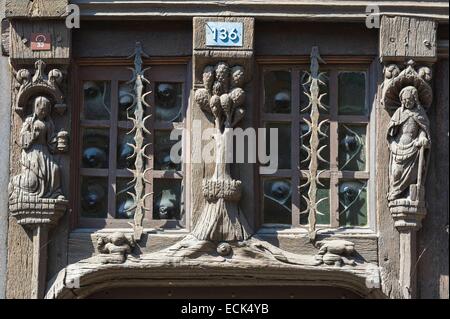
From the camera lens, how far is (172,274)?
8.15 meters

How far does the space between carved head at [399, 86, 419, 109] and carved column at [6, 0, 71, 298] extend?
1.86 meters

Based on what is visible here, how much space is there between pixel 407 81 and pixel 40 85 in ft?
6.63

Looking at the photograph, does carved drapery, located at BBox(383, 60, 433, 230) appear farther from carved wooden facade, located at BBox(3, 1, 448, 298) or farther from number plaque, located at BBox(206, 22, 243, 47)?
number plaque, located at BBox(206, 22, 243, 47)

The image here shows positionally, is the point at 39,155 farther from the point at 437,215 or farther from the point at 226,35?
the point at 437,215

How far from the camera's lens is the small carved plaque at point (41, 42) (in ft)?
27.1

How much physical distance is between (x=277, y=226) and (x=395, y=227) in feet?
2.13

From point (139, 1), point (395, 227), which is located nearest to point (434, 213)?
point (395, 227)

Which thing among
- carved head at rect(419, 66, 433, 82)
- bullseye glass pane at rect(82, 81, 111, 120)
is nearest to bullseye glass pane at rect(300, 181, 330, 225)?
carved head at rect(419, 66, 433, 82)

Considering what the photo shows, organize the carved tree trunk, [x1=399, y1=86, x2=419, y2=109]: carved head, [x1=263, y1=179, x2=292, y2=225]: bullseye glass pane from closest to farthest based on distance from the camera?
the carved tree trunk < [x1=399, y1=86, x2=419, y2=109]: carved head < [x1=263, y1=179, x2=292, y2=225]: bullseye glass pane

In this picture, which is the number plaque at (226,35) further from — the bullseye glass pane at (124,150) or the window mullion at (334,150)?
the bullseye glass pane at (124,150)

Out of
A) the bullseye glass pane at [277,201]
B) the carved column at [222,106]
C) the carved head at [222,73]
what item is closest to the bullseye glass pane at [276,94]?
the carved column at [222,106]

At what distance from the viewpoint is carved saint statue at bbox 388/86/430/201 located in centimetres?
816

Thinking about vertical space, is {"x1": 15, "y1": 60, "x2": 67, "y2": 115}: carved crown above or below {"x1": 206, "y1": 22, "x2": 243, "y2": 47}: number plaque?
below

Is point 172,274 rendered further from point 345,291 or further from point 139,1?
point 139,1
